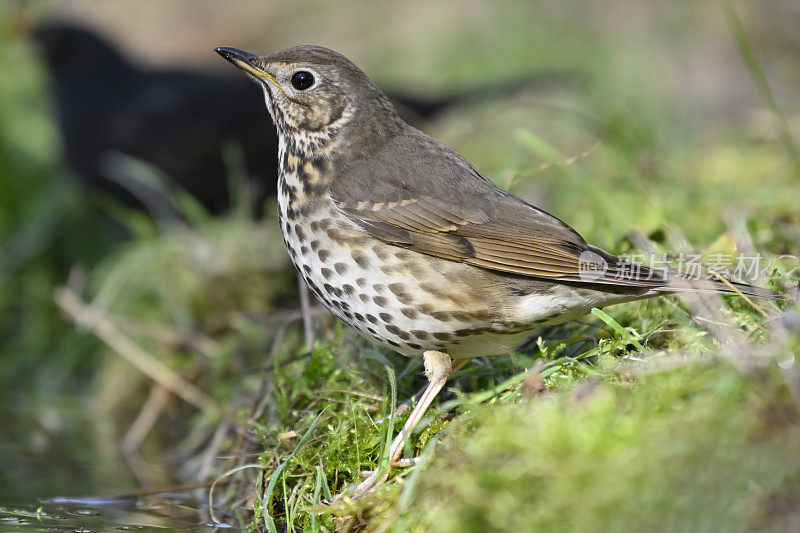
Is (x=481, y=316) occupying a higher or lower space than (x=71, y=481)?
higher

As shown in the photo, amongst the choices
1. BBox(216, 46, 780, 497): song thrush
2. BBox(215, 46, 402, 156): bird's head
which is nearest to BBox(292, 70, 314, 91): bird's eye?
BBox(215, 46, 402, 156): bird's head

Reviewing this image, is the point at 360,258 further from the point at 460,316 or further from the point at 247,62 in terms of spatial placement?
the point at 247,62

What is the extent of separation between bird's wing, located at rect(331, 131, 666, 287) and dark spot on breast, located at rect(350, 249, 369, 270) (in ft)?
0.34

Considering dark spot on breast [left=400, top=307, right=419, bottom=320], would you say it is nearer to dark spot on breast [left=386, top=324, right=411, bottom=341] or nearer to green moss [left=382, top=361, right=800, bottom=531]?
dark spot on breast [left=386, top=324, right=411, bottom=341]

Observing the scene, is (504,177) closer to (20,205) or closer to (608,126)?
(608,126)

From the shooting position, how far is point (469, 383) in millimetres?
3992

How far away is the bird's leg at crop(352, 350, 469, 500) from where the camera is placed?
124 inches

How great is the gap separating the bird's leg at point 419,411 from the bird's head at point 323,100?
3.40 feet

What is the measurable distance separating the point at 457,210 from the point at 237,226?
9.97 ft

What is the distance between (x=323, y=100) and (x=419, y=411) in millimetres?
1477

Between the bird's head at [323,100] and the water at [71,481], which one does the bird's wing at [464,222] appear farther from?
the water at [71,481]

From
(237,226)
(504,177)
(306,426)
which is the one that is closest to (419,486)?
(306,426)

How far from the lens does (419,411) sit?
3459 mm

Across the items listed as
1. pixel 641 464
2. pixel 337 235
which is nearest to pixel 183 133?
pixel 337 235
